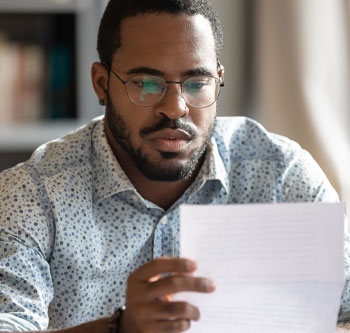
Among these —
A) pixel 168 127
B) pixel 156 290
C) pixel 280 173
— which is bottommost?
pixel 156 290

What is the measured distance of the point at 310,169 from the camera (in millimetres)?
A: 1614

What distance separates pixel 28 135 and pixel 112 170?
1.23m

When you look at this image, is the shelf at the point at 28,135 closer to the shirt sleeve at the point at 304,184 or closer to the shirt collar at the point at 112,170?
the shirt collar at the point at 112,170

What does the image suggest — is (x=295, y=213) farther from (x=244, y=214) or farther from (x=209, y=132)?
(x=209, y=132)

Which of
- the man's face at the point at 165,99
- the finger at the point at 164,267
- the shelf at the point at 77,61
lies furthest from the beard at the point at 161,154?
the shelf at the point at 77,61

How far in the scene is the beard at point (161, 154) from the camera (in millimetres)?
1433

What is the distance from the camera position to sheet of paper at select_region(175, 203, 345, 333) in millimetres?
969

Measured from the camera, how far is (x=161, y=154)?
1449 millimetres

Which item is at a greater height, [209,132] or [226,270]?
→ [209,132]

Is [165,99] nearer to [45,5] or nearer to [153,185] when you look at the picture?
[153,185]

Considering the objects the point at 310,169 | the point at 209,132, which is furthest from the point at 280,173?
the point at 209,132

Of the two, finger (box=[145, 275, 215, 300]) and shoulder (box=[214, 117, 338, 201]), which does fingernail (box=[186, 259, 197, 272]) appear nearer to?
finger (box=[145, 275, 215, 300])

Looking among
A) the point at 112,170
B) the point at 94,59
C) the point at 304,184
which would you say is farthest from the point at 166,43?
the point at 94,59

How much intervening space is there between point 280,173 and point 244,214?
651 millimetres
